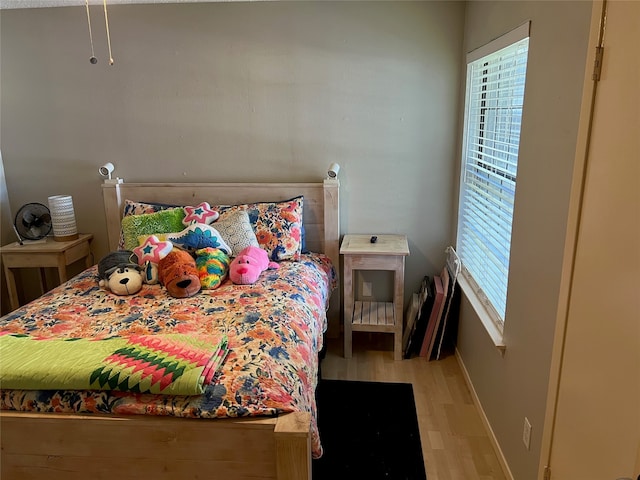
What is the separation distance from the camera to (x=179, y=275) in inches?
94.7

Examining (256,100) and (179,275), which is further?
(256,100)

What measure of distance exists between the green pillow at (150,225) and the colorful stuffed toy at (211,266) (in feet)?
1.13

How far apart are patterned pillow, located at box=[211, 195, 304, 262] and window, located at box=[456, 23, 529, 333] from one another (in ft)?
3.32

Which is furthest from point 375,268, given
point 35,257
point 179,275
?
point 35,257

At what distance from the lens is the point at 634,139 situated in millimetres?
1128

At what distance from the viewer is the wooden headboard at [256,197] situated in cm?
314

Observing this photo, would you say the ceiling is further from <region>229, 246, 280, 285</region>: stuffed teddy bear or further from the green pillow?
<region>229, 246, 280, 285</region>: stuffed teddy bear

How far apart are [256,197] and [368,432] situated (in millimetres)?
1584

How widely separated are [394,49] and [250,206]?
1.30 metres

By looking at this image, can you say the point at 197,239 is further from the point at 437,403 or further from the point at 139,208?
the point at 437,403

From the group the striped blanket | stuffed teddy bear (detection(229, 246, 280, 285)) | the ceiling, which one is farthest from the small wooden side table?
the striped blanket

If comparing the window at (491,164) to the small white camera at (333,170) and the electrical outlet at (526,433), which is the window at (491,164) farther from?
the small white camera at (333,170)

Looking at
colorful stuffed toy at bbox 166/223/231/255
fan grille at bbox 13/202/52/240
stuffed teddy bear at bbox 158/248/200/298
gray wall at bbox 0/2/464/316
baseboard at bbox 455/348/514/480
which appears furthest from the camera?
fan grille at bbox 13/202/52/240

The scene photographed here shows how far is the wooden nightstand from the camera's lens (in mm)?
2941
